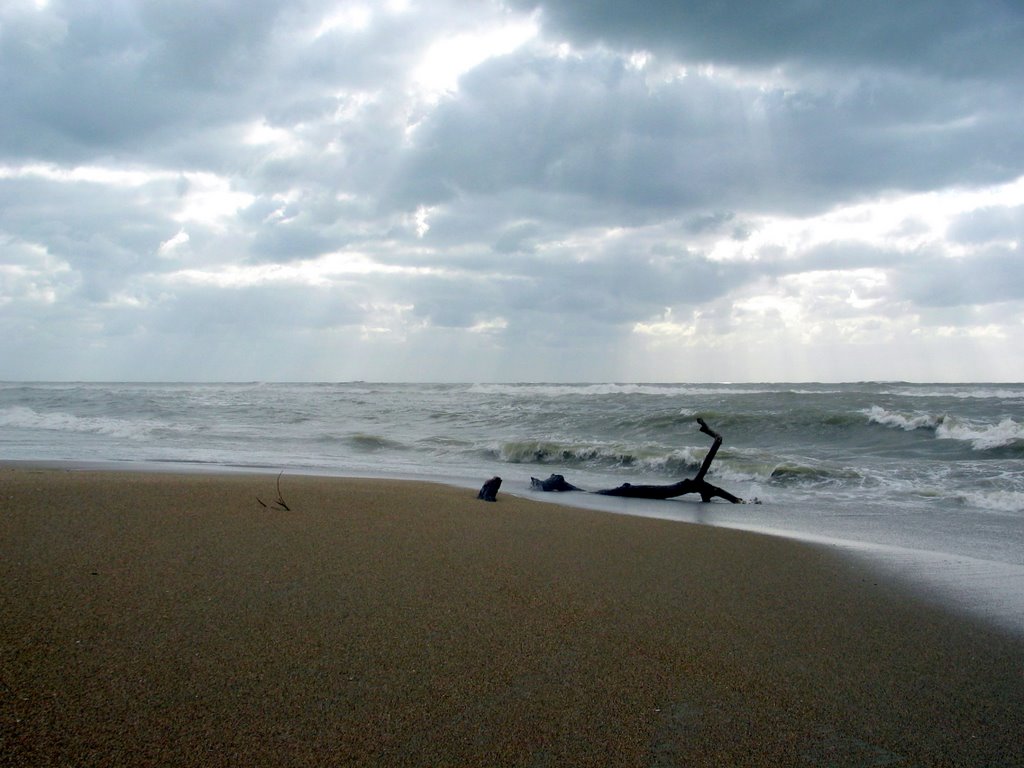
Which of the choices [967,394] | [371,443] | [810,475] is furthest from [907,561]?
[967,394]

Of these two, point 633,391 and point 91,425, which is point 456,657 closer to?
point 91,425

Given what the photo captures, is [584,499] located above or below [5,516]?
below

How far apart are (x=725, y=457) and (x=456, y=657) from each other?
11993 mm

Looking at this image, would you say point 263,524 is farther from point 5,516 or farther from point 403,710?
point 403,710

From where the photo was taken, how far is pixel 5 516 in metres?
4.39

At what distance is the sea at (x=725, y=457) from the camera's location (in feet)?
20.4

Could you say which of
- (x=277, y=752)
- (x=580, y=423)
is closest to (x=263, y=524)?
(x=277, y=752)

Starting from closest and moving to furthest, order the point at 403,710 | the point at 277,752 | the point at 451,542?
1. the point at 277,752
2. the point at 403,710
3. the point at 451,542

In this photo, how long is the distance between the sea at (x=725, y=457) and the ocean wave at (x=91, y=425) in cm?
7

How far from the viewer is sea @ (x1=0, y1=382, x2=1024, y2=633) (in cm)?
620

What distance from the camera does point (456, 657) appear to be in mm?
2662

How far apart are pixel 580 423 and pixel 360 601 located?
19456mm

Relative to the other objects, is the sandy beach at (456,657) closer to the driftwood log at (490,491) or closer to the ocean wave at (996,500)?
the driftwood log at (490,491)

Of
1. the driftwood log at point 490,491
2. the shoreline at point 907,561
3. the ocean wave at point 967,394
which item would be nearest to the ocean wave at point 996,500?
the shoreline at point 907,561
